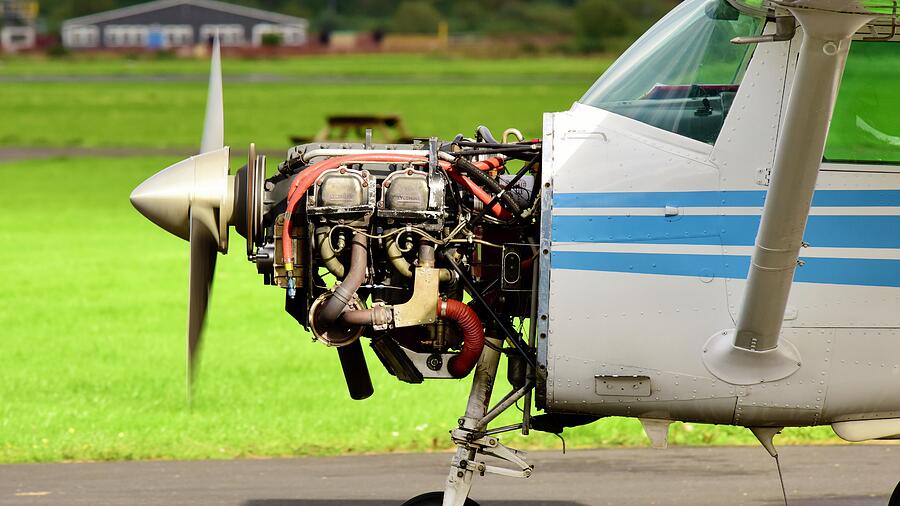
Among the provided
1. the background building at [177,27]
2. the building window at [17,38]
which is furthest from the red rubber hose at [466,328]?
the building window at [17,38]

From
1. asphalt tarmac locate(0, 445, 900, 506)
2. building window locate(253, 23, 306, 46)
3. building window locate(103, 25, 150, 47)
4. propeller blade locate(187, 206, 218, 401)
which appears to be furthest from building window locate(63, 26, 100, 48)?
propeller blade locate(187, 206, 218, 401)

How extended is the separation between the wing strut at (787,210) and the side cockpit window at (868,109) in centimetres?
66

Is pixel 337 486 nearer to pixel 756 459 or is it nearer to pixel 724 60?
pixel 756 459

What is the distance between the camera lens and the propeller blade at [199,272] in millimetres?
5859

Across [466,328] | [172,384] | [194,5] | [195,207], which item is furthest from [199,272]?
[194,5]

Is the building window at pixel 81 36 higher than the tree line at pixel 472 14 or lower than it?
lower

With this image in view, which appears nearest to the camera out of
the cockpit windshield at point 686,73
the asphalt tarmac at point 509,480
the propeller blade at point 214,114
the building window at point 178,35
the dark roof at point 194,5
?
the cockpit windshield at point 686,73

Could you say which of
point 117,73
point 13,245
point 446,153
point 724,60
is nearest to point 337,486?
point 446,153

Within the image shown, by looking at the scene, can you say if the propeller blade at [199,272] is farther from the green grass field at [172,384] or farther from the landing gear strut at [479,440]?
the green grass field at [172,384]

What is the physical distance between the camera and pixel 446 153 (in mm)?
5820

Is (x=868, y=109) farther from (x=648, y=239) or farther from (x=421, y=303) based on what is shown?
(x=421, y=303)

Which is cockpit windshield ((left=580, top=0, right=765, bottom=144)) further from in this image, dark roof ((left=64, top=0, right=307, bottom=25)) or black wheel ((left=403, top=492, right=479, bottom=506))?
dark roof ((left=64, top=0, right=307, bottom=25))

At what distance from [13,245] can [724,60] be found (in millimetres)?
15791

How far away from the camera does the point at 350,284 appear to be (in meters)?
5.58
